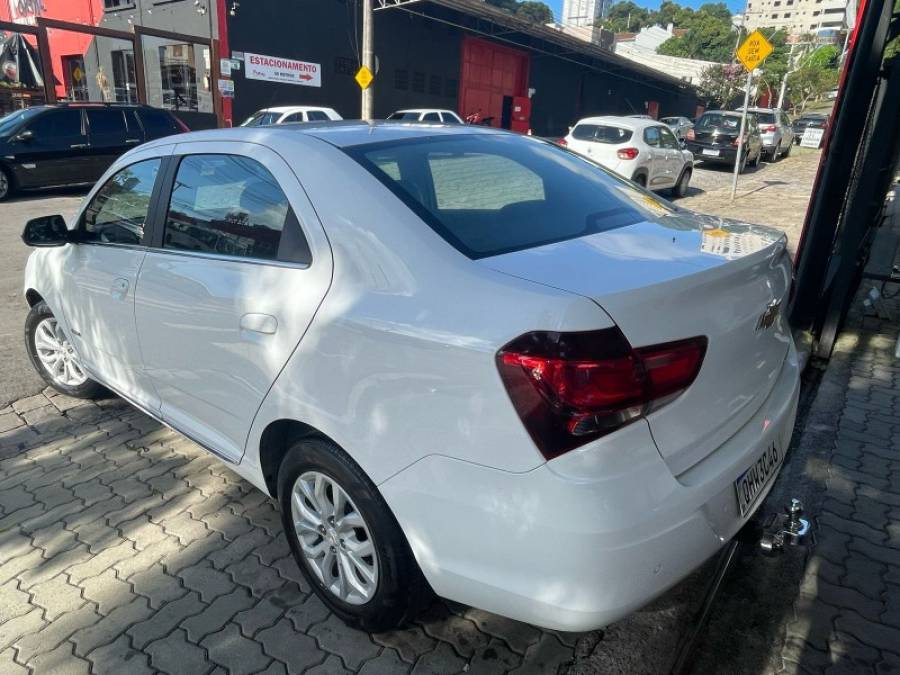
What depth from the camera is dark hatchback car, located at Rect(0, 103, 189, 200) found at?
11.9 metres

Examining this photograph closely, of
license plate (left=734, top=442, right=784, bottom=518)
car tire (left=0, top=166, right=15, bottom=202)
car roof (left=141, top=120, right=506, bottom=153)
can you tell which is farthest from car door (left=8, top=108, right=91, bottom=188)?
license plate (left=734, top=442, right=784, bottom=518)

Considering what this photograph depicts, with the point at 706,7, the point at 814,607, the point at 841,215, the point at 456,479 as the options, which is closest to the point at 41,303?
the point at 456,479

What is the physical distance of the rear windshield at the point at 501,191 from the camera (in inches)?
83.8

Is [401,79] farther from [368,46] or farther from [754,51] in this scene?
[754,51]

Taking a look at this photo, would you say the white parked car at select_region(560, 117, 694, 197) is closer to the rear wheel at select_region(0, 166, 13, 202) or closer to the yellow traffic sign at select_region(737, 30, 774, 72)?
the yellow traffic sign at select_region(737, 30, 774, 72)

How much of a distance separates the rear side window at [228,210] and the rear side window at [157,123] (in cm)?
1216

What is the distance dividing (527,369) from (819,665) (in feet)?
4.92

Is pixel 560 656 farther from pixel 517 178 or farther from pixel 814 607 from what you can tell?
pixel 517 178

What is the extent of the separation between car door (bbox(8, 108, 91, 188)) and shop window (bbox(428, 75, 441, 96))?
667 inches

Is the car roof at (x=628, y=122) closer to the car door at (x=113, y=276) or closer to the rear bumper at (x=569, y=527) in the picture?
the car door at (x=113, y=276)

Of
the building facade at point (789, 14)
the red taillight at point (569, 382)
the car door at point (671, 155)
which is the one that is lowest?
the car door at point (671, 155)

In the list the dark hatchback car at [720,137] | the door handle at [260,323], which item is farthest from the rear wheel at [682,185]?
the door handle at [260,323]

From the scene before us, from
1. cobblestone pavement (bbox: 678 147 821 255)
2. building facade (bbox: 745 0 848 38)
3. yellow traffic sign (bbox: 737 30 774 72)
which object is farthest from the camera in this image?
building facade (bbox: 745 0 848 38)

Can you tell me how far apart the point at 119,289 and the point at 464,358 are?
2.06 meters
